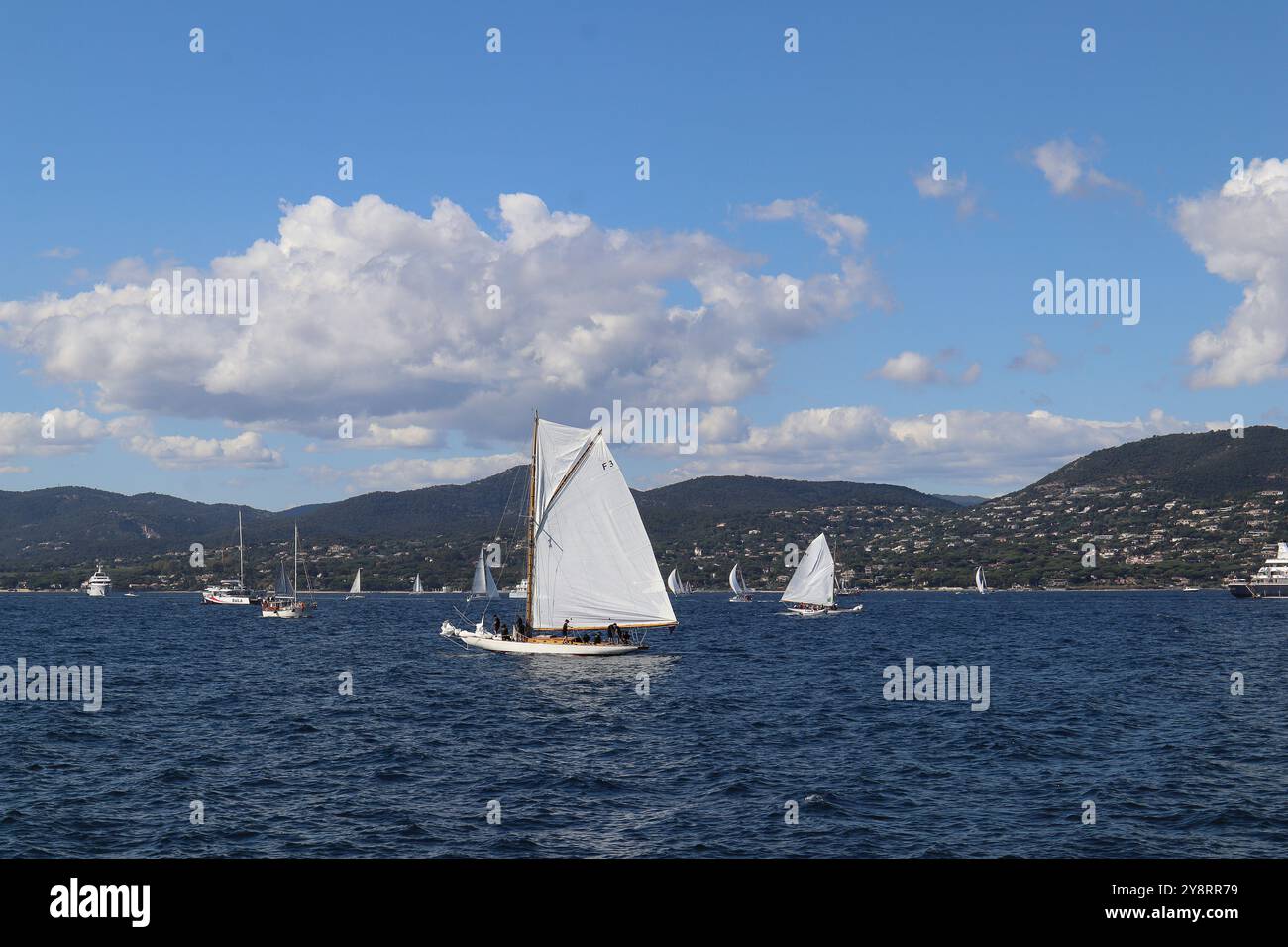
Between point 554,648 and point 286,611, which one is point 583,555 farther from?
point 286,611

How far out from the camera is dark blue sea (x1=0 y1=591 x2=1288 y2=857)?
91.0 ft

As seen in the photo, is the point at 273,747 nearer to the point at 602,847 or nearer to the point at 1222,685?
the point at 602,847

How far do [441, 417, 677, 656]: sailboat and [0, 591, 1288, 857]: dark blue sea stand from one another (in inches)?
129

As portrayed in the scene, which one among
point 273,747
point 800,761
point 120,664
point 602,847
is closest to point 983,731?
point 800,761

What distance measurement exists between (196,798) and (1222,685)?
190 ft

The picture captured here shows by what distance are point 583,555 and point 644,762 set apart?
37755mm

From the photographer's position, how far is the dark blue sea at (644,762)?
2773 centimetres

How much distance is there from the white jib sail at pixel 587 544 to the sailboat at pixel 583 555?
7 centimetres

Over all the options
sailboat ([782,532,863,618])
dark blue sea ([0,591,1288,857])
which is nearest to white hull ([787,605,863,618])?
sailboat ([782,532,863,618])

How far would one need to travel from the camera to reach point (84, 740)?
4300cm

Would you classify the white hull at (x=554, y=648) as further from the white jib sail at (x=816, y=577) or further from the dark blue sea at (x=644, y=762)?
the white jib sail at (x=816, y=577)

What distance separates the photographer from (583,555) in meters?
76.4
